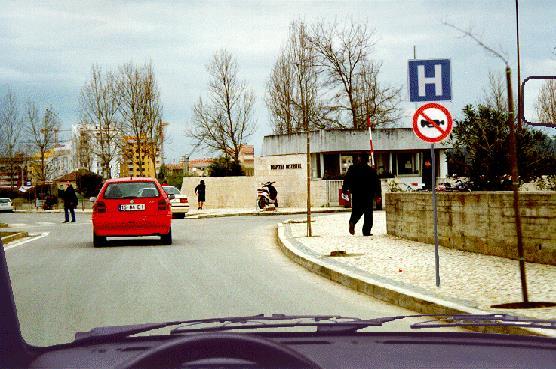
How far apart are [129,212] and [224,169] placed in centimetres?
3785

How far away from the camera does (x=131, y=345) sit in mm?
2426

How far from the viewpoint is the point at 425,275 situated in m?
10.9

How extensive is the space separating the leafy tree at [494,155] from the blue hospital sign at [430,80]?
22.8 ft

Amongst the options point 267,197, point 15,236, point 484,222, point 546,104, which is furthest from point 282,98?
point 546,104

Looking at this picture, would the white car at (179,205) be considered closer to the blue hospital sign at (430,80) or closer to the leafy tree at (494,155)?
the leafy tree at (494,155)

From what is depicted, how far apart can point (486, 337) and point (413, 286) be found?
754 cm

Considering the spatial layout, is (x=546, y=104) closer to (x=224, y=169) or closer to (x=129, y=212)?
(x=129, y=212)

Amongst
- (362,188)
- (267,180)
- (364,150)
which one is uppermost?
(364,150)

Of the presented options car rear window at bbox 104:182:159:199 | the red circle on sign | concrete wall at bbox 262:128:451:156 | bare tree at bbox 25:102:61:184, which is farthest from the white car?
the red circle on sign

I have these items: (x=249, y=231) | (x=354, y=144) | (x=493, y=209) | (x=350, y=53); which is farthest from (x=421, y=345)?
(x=354, y=144)

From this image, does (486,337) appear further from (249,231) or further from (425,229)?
(249,231)

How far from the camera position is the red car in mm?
19016

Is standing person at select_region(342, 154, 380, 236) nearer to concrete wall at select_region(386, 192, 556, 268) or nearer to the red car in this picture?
concrete wall at select_region(386, 192, 556, 268)

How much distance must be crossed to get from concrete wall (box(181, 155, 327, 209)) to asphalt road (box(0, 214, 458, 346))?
27.0m
